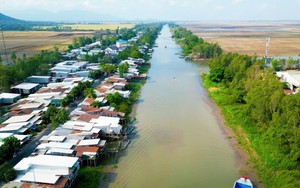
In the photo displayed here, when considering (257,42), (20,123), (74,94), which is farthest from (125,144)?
(257,42)

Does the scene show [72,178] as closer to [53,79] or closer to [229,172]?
[229,172]

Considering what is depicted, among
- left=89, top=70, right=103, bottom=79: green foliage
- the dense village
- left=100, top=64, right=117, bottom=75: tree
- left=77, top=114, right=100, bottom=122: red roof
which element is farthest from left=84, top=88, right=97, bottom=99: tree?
left=100, top=64, right=117, bottom=75: tree

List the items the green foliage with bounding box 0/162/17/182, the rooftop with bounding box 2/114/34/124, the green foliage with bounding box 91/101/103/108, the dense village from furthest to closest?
the green foliage with bounding box 91/101/103/108
the rooftop with bounding box 2/114/34/124
the dense village
the green foliage with bounding box 0/162/17/182

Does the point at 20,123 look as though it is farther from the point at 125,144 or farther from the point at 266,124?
the point at 266,124

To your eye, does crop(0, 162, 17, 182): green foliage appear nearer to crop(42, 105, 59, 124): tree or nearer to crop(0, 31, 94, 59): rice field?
crop(42, 105, 59, 124): tree

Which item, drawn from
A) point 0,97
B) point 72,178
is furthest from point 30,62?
point 72,178

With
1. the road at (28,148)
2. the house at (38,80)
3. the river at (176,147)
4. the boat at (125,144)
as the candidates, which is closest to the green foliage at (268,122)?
the river at (176,147)

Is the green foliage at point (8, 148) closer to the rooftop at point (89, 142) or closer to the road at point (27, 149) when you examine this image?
the road at point (27, 149)
